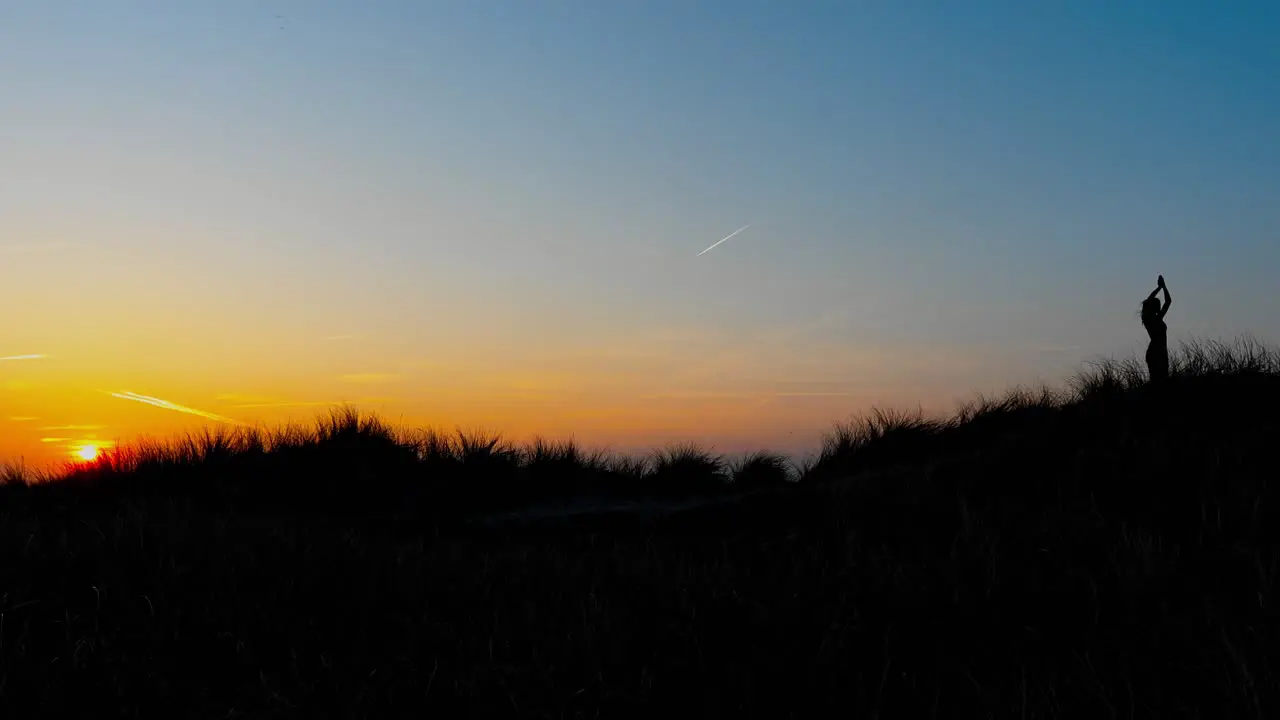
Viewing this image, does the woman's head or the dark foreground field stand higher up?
the woman's head

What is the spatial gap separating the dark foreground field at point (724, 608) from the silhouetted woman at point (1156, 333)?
172 inches

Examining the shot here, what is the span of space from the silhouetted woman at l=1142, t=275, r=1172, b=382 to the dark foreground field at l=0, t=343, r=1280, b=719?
4375mm

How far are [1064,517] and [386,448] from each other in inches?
432

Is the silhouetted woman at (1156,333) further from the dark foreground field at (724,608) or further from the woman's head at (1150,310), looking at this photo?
the dark foreground field at (724,608)

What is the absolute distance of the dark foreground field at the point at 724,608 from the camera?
193 inches

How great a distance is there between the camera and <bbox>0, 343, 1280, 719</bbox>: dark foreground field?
193 inches

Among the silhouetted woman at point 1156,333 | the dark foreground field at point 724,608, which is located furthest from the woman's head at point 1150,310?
the dark foreground field at point 724,608

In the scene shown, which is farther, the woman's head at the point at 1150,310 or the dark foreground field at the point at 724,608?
the woman's head at the point at 1150,310

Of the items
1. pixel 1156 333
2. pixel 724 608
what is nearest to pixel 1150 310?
pixel 1156 333

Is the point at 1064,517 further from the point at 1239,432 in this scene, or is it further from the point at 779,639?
the point at 1239,432

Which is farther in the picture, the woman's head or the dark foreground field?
the woman's head

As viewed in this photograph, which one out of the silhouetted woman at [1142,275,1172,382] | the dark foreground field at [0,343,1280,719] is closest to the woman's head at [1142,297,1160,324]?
the silhouetted woman at [1142,275,1172,382]

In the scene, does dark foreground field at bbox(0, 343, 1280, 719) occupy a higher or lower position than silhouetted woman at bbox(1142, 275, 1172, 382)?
lower

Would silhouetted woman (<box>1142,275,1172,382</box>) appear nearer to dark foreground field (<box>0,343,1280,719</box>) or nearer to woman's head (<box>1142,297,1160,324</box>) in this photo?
woman's head (<box>1142,297,1160,324</box>)
